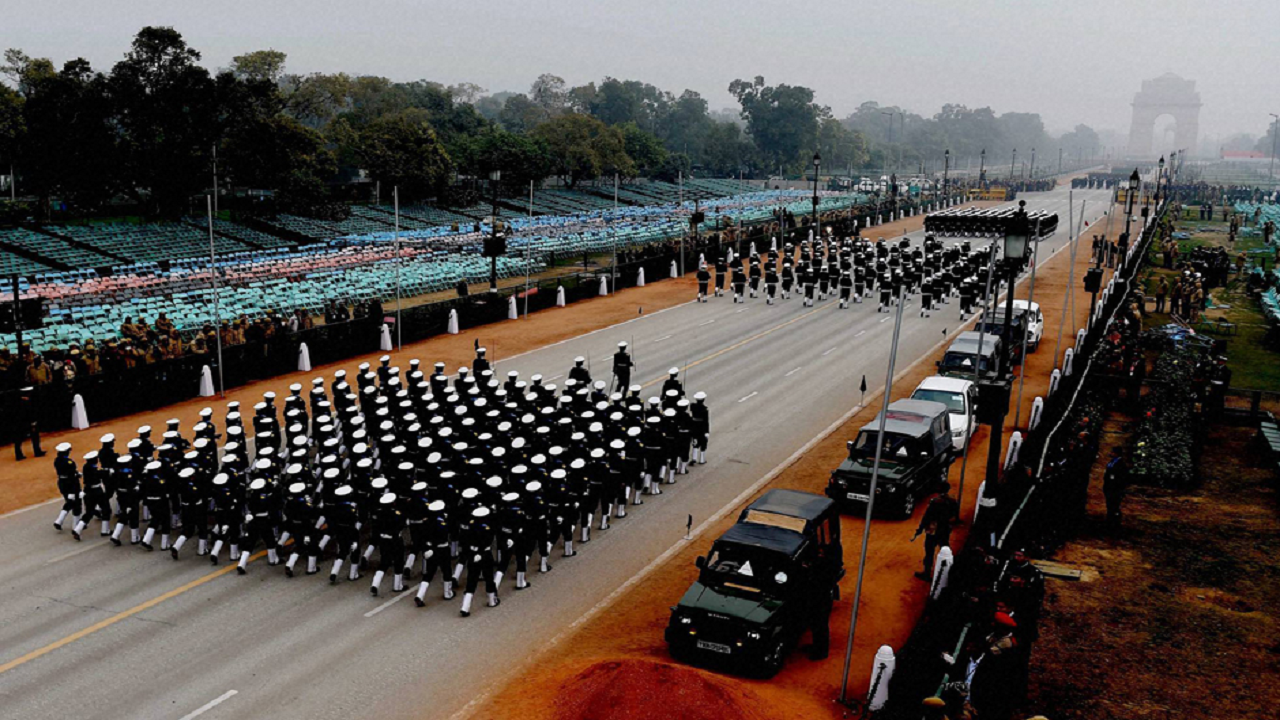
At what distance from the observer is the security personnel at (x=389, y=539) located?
1429 cm

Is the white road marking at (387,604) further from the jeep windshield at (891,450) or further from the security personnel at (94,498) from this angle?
the jeep windshield at (891,450)

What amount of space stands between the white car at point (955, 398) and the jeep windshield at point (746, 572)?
945cm

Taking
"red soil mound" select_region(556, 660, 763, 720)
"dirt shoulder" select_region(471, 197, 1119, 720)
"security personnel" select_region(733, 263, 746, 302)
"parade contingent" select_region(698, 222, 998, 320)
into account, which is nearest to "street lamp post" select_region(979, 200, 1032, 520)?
"dirt shoulder" select_region(471, 197, 1119, 720)

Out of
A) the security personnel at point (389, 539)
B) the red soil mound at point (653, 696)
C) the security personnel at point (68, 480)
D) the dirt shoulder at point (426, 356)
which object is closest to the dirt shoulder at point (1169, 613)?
the red soil mound at point (653, 696)

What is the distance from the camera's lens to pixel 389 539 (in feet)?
47.2

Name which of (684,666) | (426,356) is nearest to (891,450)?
(684,666)

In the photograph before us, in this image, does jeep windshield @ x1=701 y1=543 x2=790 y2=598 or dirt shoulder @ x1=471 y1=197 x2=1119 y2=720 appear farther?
jeep windshield @ x1=701 y1=543 x2=790 y2=598

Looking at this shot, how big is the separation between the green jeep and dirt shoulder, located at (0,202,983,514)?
13849mm

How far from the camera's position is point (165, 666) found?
1229cm

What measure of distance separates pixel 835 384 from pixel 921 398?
6075mm

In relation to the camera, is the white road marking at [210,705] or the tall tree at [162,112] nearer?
the white road marking at [210,705]

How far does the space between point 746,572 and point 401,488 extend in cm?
607

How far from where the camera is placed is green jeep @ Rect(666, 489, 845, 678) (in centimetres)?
1175

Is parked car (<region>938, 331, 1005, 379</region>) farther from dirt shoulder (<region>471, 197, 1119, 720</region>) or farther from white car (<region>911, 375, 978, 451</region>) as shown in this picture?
dirt shoulder (<region>471, 197, 1119, 720</region>)
